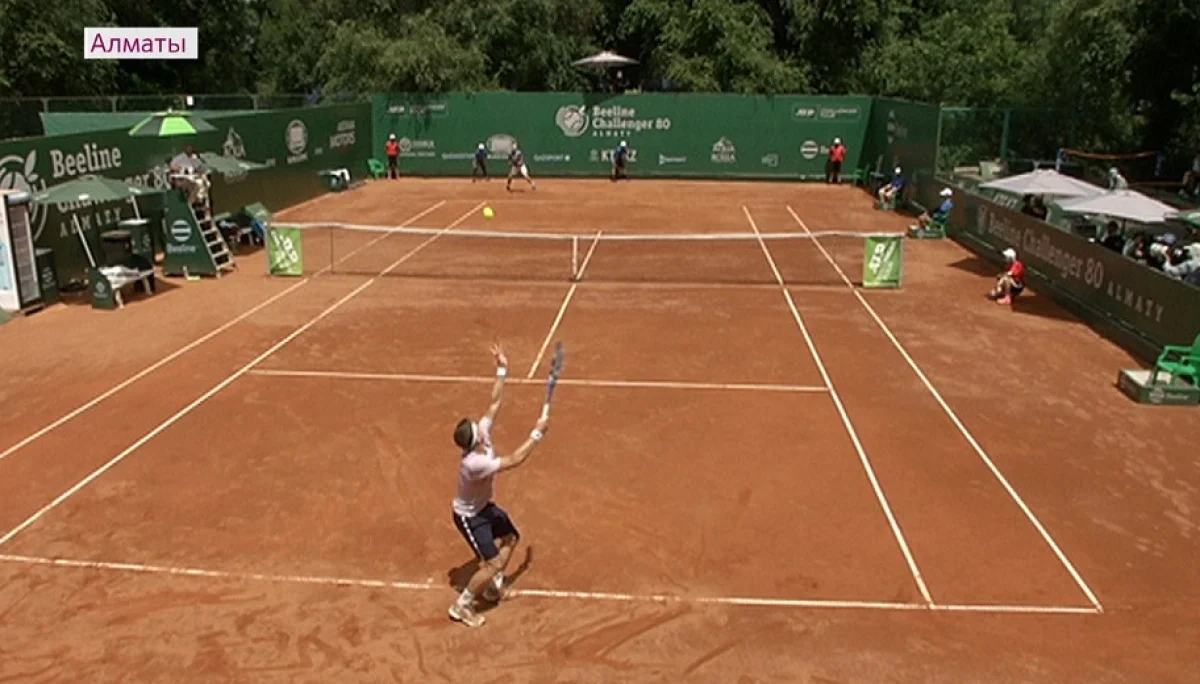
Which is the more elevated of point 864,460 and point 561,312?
point 561,312

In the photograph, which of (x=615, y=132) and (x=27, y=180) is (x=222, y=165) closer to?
(x=27, y=180)

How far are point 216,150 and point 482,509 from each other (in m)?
21.2

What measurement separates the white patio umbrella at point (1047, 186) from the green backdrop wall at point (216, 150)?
59.7 ft

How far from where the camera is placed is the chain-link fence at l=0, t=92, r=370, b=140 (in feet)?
115

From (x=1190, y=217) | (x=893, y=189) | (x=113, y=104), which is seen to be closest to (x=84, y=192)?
(x=1190, y=217)

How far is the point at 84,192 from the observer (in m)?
17.8

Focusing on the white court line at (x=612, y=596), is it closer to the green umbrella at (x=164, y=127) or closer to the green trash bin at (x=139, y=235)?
the green trash bin at (x=139, y=235)

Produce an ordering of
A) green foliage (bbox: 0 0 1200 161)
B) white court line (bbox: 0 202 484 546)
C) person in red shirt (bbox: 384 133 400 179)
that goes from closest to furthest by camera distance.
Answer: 1. white court line (bbox: 0 202 484 546)
2. green foliage (bbox: 0 0 1200 161)
3. person in red shirt (bbox: 384 133 400 179)

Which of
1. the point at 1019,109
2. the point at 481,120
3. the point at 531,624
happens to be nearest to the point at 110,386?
the point at 531,624

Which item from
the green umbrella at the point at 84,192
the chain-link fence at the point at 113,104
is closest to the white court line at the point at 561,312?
the green umbrella at the point at 84,192

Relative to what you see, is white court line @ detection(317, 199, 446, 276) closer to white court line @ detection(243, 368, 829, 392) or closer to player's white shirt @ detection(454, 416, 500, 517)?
white court line @ detection(243, 368, 829, 392)

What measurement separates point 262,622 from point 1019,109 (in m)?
31.8

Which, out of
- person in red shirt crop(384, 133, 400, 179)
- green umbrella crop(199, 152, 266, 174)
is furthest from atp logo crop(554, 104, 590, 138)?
green umbrella crop(199, 152, 266, 174)

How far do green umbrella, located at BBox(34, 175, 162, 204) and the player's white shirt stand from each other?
13.2 meters
